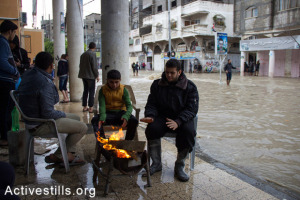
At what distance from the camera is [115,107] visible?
4.06 m

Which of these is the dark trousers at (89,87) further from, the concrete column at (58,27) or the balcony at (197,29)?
the balcony at (197,29)

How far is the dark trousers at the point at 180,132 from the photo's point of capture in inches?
131

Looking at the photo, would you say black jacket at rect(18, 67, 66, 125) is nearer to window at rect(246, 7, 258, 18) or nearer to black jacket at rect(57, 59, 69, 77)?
black jacket at rect(57, 59, 69, 77)

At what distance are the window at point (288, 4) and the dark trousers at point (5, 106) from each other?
1073 inches

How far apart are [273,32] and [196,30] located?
11348 mm

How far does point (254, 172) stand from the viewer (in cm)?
396

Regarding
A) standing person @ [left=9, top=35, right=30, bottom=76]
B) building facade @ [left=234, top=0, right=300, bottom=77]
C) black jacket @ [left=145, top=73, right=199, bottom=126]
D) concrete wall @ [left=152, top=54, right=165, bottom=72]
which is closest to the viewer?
black jacket @ [left=145, top=73, right=199, bottom=126]

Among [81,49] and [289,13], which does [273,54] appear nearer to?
[289,13]

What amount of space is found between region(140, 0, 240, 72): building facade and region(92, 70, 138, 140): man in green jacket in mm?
32379

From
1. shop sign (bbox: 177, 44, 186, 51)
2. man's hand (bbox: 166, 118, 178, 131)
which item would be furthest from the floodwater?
shop sign (bbox: 177, 44, 186, 51)

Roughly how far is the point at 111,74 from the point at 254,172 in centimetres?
255

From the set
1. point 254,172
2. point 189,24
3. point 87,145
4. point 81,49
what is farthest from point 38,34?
point 189,24

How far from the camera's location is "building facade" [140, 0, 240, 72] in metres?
37.1

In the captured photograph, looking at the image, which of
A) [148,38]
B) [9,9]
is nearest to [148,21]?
[148,38]
